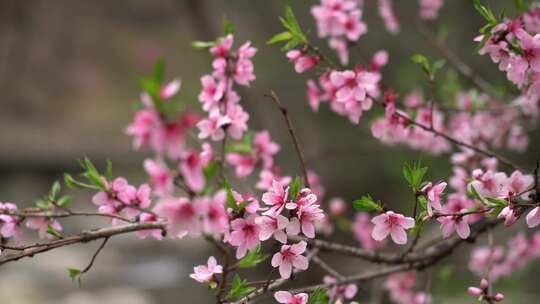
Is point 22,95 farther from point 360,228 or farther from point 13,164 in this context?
point 360,228

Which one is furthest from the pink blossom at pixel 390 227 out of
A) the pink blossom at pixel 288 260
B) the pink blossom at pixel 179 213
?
the pink blossom at pixel 179 213

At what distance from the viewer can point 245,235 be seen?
776 millimetres

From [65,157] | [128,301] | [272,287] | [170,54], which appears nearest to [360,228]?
[272,287]

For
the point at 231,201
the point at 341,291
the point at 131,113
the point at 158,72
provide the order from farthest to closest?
the point at 131,113 → the point at 341,291 → the point at 231,201 → the point at 158,72

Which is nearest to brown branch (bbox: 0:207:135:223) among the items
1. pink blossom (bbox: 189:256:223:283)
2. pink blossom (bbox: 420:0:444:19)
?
pink blossom (bbox: 189:256:223:283)

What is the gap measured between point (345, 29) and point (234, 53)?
15.4 inches

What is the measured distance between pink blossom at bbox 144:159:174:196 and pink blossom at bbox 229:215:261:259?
214 millimetres

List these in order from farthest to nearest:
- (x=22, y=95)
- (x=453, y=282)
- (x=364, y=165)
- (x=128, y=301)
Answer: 1. (x=22, y=95)
2. (x=364, y=165)
3. (x=128, y=301)
4. (x=453, y=282)

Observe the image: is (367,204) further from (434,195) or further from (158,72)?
(158,72)

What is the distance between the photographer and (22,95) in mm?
6266

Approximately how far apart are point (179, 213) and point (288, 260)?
0.32 metres

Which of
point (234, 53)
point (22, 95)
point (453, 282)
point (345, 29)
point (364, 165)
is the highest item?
point (22, 95)

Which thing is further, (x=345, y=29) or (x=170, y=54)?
(x=170, y=54)

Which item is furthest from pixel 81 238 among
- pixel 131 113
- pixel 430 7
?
pixel 131 113
